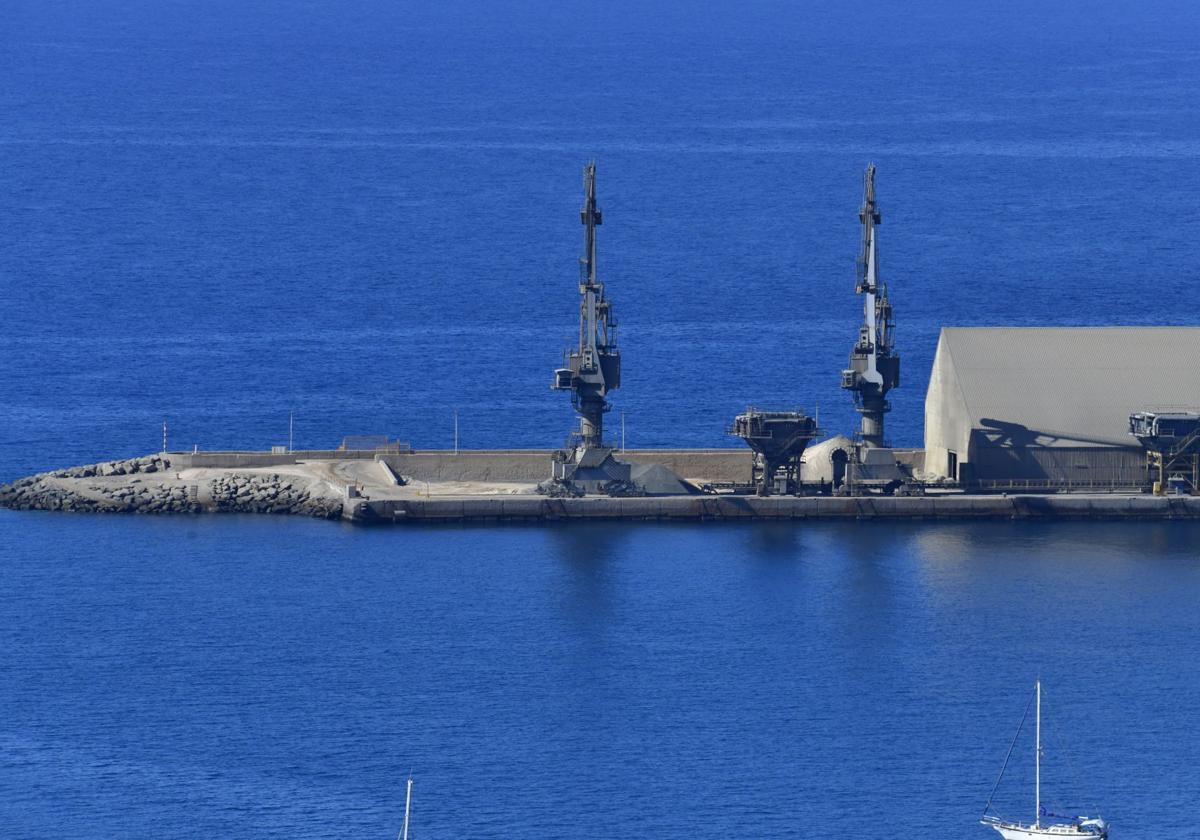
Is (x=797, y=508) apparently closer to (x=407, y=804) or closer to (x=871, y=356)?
(x=871, y=356)

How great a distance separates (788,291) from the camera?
176 metres

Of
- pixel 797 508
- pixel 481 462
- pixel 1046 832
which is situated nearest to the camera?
pixel 1046 832

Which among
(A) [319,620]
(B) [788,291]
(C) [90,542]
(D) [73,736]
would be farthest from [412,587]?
(B) [788,291]

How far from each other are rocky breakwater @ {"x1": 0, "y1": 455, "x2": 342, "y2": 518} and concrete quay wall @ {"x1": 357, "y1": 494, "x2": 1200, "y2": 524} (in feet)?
9.10

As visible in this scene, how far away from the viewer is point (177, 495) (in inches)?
4929

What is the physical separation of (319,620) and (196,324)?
216ft

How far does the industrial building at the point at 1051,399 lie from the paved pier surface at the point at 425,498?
177cm

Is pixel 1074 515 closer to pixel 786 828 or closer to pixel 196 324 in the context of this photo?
pixel 786 828

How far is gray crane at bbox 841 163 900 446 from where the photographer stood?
127 metres

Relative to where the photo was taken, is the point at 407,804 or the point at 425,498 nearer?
the point at 407,804

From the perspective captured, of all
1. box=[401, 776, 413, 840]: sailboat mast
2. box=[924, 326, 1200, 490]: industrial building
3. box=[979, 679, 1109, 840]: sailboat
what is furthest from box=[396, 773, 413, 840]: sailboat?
box=[924, 326, 1200, 490]: industrial building

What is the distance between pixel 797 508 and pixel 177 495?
2343 cm

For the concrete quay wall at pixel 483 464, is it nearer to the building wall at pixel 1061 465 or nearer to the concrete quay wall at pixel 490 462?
the concrete quay wall at pixel 490 462

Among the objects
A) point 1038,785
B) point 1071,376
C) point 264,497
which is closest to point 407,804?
point 1038,785
